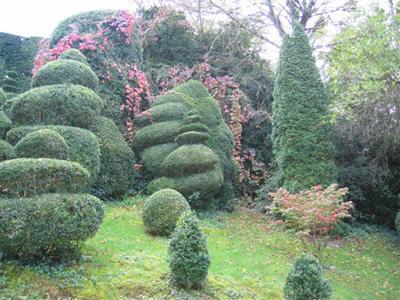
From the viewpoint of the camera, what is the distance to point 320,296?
6.47 m

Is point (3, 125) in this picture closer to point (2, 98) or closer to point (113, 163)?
point (2, 98)

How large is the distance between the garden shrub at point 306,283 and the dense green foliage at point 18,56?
44.8 ft

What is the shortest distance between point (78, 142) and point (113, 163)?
6.05 ft

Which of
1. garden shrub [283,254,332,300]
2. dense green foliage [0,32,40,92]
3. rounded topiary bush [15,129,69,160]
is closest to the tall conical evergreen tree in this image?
garden shrub [283,254,332,300]

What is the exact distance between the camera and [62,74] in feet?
39.1

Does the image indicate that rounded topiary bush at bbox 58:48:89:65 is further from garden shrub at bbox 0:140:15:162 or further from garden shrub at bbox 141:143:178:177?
garden shrub at bbox 0:140:15:162

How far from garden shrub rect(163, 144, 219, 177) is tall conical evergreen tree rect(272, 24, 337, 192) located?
2.46 meters

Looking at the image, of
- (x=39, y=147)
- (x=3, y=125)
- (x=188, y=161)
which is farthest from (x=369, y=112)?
(x=3, y=125)

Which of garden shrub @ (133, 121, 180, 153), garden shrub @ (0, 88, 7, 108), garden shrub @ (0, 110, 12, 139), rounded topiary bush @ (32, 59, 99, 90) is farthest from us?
garden shrub @ (133, 121, 180, 153)

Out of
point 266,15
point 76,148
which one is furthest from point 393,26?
point 266,15

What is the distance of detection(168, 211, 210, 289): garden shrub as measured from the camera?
21.3 feet

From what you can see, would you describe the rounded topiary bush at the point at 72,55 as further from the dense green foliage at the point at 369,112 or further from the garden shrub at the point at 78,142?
the dense green foliage at the point at 369,112

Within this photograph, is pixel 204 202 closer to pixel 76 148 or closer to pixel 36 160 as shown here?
pixel 76 148

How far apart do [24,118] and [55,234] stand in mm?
5606
